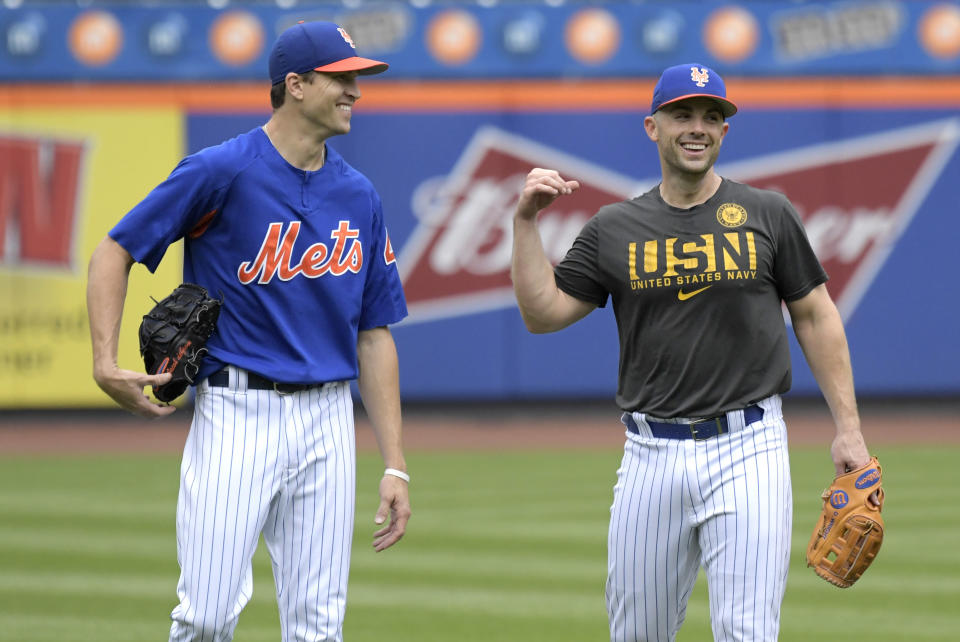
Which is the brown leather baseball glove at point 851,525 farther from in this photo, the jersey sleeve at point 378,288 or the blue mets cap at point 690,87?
the jersey sleeve at point 378,288

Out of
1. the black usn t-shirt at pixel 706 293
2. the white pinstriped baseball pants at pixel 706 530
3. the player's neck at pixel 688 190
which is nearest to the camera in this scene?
the white pinstriped baseball pants at pixel 706 530

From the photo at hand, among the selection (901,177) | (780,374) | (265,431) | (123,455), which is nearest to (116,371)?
(265,431)

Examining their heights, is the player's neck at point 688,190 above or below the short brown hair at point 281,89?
below

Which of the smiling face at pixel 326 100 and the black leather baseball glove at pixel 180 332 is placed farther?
the smiling face at pixel 326 100

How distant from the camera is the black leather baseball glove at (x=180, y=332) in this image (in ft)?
12.7

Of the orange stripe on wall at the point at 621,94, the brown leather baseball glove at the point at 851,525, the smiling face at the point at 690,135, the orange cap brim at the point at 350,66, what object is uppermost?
the orange stripe on wall at the point at 621,94

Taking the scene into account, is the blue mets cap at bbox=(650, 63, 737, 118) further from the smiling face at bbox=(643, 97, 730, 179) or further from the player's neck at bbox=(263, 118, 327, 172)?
the player's neck at bbox=(263, 118, 327, 172)

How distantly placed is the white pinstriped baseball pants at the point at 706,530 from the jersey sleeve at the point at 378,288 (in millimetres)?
823

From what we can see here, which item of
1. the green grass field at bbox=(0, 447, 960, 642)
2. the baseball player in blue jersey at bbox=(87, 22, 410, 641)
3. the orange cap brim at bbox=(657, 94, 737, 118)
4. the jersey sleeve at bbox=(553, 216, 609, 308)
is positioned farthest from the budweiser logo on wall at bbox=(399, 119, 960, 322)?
the baseball player in blue jersey at bbox=(87, 22, 410, 641)

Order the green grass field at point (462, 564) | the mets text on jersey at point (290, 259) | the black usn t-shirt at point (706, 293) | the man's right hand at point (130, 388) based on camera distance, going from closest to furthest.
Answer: the man's right hand at point (130, 388)
the mets text on jersey at point (290, 259)
the black usn t-shirt at point (706, 293)
the green grass field at point (462, 564)

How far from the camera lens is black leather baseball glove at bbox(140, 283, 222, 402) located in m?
3.88

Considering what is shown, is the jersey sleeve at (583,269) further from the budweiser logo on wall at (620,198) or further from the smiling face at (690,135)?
the budweiser logo on wall at (620,198)

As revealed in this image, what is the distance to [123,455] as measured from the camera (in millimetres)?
13156

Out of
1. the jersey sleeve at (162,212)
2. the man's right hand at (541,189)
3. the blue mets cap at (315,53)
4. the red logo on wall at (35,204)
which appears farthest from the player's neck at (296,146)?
the red logo on wall at (35,204)
